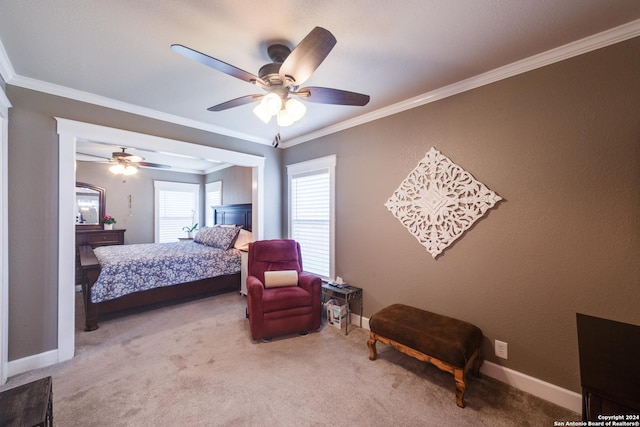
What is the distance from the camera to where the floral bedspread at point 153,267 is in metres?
3.08

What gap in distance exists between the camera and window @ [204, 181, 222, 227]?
6205mm

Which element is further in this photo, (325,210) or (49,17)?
(325,210)

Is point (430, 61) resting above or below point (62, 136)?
above

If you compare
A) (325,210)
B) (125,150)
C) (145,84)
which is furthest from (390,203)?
(125,150)

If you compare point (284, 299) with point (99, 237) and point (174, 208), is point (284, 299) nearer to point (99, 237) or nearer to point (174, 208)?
point (99, 237)

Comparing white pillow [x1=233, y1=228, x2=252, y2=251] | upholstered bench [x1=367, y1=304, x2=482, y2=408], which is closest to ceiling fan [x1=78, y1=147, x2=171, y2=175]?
white pillow [x1=233, y1=228, x2=252, y2=251]

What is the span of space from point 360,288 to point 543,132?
7.46ft

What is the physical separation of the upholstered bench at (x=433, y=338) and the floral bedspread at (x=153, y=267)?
280 centimetres

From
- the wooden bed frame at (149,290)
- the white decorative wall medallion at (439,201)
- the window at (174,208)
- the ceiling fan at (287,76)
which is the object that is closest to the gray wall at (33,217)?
the wooden bed frame at (149,290)

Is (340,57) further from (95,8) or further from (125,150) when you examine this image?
(125,150)

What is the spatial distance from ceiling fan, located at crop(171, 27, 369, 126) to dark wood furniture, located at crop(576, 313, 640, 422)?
1.82m

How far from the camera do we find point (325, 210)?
3.53 meters

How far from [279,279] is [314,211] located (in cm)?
117

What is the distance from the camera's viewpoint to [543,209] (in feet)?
6.16
